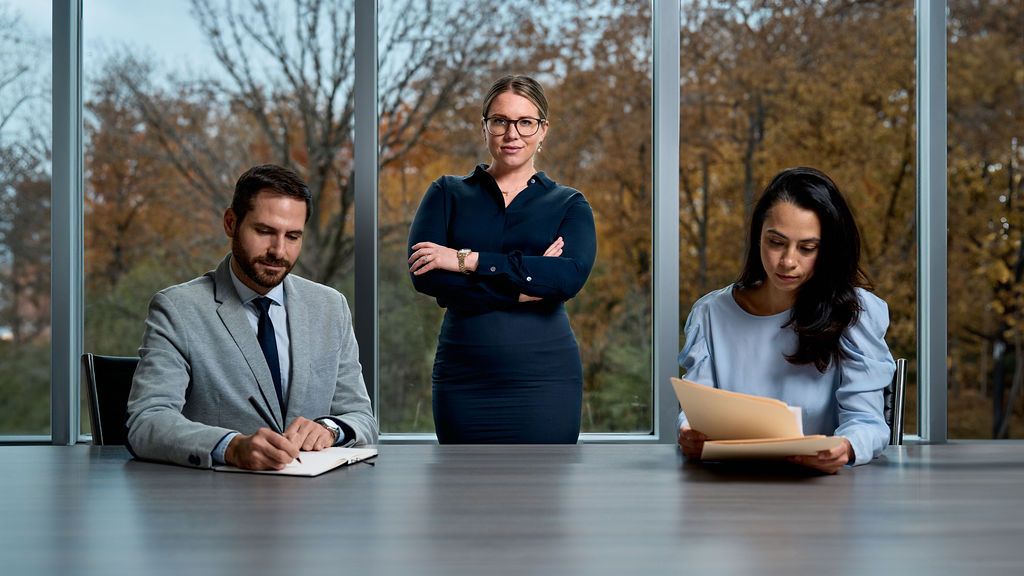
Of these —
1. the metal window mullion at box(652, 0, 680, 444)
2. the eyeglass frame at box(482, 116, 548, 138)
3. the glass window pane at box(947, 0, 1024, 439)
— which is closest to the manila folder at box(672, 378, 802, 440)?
the eyeglass frame at box(482, 116, 548, 138)

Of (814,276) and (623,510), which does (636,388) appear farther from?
(623,510)

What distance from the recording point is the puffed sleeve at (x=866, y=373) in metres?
1.90

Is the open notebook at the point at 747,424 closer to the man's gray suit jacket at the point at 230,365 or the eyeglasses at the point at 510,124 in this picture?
the man's gray suit jacket at the point at 230,365

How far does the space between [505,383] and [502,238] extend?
0.46 metres

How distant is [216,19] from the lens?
13.4ft

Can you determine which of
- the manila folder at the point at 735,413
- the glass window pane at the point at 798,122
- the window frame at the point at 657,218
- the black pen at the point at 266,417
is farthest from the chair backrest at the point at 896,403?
the glass window pane at the point at 798,122

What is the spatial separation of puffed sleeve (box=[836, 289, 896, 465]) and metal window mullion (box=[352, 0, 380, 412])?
2.37 metres

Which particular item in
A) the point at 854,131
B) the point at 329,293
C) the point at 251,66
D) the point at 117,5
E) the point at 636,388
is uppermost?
the point at 117,5

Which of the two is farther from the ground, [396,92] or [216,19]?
[216,19]

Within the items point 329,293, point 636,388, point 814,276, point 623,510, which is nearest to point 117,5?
point 329,293

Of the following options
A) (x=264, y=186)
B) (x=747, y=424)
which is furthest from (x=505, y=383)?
(x=747, y=424)

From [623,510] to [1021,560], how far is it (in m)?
0.52

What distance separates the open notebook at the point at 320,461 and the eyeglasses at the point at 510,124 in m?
1.28

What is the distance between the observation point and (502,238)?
2.80 m
